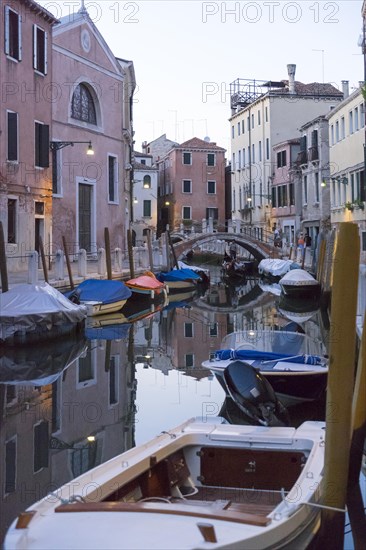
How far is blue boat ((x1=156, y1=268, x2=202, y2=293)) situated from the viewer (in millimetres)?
26594

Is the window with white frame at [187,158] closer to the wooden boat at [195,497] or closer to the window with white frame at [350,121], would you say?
the window with white frame at [350,121]

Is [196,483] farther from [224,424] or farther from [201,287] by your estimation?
[201,287]

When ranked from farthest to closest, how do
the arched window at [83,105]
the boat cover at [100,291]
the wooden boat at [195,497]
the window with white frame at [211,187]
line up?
1. the window with white frame at [211,187]
2. the arched window at [83,105]
3. the boat cover at [100,291]
4. the wooden boat at [195,497]

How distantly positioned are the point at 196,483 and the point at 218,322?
42.6ft

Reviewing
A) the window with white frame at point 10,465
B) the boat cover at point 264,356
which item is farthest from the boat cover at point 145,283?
the window with white frame at point 10,465

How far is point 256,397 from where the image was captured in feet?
22.7

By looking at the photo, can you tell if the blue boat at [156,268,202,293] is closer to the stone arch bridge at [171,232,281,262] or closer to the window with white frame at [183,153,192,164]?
the stone arch bridge at [171,232,281,262]

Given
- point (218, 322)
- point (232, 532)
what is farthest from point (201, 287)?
point (232, 532)

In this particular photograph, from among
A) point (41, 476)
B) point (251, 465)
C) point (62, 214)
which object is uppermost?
point (62, 214)

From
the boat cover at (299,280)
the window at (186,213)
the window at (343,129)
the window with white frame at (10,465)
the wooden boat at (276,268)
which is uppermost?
the window at (343,129)

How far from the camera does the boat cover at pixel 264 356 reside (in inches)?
337

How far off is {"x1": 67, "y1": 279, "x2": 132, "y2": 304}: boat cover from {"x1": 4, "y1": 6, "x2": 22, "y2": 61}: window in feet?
20.6

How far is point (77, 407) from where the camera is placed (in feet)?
28.8

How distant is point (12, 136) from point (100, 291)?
4975mm
